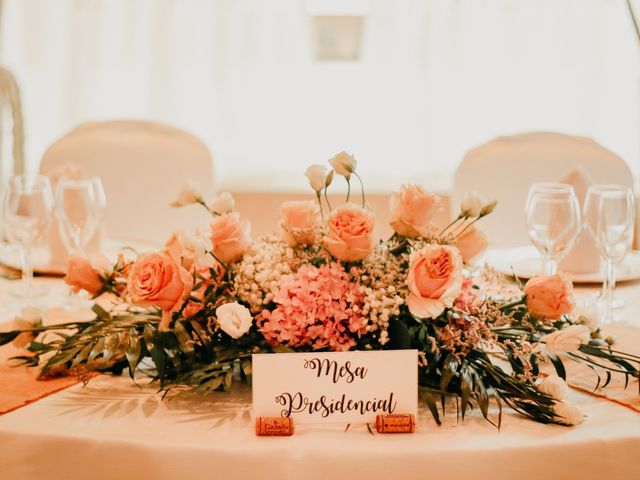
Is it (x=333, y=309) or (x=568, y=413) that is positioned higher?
(x=333, y=309)

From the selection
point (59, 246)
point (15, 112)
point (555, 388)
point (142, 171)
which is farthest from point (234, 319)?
point (15, 112)

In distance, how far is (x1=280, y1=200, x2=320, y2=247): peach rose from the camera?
1.13 metres

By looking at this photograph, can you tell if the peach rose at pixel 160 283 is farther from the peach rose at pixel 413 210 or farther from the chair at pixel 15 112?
the chair at pixel 15 112

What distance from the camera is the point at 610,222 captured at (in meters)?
1.51

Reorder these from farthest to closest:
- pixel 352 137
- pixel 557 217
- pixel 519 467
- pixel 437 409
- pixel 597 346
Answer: pixel 352 137
pixel 557 217
pixel 597 346
pixel 437 409
pixel 519 467

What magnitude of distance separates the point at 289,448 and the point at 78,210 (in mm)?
818

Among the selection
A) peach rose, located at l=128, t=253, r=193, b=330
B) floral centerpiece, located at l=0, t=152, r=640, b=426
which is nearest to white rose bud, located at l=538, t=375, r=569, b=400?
floral centerpiece, located at l=0, t=152, r=640, b=426

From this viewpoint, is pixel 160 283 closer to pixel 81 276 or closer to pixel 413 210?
pixel 81 276

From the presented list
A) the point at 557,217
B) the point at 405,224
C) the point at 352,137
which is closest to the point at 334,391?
the point at 405,224

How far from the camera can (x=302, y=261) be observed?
1.13 meters

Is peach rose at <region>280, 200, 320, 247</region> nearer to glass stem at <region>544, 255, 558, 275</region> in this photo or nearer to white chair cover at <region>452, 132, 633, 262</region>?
glass stem at <region>544, 255, 558, 275</region>

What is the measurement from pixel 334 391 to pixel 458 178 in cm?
168

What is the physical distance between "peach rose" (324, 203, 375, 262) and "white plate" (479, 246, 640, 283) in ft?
2.21

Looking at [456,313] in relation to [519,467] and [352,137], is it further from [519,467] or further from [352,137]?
[352,137]
